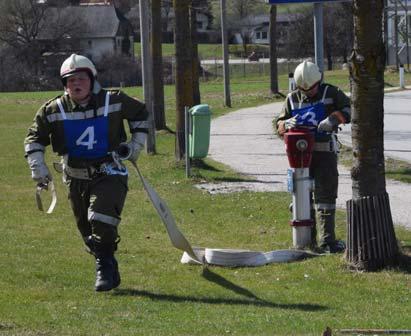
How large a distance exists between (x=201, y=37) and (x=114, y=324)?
10848 cm

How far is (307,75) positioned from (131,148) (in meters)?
1.89

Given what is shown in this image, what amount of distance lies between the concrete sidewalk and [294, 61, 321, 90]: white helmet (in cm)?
285

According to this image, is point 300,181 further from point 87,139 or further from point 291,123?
point 87,139

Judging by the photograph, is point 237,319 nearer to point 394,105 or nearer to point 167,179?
point 167,179

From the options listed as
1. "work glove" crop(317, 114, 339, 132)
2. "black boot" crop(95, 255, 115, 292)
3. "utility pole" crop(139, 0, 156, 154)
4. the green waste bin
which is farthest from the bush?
"black boot" crop(95, 255, 115, 292)

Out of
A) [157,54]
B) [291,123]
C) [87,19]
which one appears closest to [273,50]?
[157,54]

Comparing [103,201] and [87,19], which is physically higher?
[87,19]

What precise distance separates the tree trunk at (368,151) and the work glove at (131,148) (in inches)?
71.8

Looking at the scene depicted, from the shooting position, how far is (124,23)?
98438 millimetres

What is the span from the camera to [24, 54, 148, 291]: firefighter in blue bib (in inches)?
317

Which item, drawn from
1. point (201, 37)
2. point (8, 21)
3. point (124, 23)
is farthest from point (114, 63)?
point (201, 37)

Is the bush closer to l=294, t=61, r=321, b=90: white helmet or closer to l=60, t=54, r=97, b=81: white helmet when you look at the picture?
l=294, t=61, r=321, b=90: white helmet

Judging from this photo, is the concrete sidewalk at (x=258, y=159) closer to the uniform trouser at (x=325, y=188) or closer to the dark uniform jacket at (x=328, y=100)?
the uniform trouser at (x=325, y=188)

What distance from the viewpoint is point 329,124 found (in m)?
8.95
